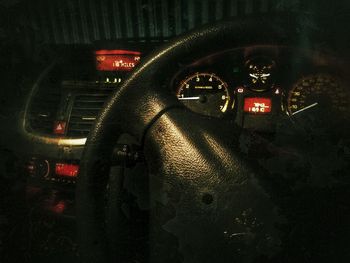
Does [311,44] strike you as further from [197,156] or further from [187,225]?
[187,225]

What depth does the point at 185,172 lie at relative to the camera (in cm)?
91

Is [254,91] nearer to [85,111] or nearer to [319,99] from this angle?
[319,99]

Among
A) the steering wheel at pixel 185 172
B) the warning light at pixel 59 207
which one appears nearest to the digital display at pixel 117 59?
the warning light at pixel 59 207

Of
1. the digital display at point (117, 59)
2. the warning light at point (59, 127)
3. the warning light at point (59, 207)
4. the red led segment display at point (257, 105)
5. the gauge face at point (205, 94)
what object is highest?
the digital display at point (117, 59)

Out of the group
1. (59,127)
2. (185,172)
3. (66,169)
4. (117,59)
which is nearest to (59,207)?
(66,169)

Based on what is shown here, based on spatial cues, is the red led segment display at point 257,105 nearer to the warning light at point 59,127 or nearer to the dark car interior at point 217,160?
the dark car interior at point 217,160

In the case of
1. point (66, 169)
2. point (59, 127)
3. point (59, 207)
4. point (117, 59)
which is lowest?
point (59, 207)

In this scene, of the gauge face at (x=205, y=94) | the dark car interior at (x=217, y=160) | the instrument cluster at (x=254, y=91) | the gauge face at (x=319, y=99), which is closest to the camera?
the dark car interior at (x=217, y=160)

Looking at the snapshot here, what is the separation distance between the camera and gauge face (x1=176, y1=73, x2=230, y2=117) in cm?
166

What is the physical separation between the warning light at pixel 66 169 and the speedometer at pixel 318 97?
2.90 ft

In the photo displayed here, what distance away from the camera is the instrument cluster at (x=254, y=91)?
1.56 metres

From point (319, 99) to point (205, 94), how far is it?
17.6 inches

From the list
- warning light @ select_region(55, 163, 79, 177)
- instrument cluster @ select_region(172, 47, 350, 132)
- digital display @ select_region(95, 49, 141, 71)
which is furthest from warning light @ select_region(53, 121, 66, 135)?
instrument cluster @ select_region(172, 47, 350, 132)

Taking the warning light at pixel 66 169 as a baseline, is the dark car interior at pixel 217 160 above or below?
above
